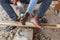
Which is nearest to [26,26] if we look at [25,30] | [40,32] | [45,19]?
[25,30]

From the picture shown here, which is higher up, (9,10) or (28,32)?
(9,10)

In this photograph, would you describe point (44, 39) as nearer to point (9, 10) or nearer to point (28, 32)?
point (28, 32)

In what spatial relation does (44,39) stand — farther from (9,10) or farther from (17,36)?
(9,10)

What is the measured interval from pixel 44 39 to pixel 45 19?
1.33 feet

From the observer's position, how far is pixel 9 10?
7.21 feet

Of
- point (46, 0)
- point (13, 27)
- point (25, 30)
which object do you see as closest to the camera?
point (46, 0)

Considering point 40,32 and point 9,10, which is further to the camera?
point 40,32

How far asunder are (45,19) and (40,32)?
0.26m

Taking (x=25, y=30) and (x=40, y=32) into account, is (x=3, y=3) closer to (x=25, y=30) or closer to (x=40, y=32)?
(x=25, y=30)

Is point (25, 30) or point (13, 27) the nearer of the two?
point (25, 30)

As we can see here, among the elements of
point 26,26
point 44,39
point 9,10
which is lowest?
point 44,39

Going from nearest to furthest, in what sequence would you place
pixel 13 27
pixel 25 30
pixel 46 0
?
pixel 46 0 < pixel 25 30 < pixel 13 27

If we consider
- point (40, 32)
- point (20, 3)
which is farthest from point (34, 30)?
point (20, 3)

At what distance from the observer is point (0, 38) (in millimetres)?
2219
